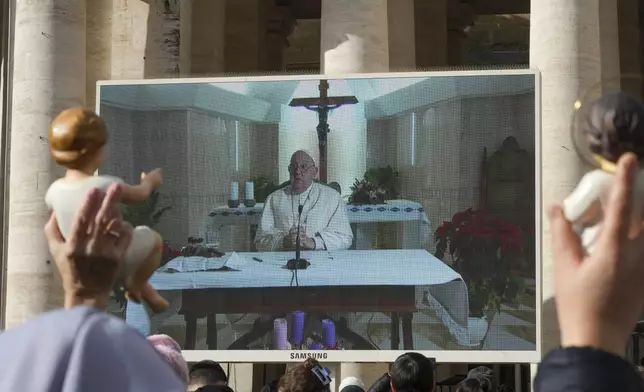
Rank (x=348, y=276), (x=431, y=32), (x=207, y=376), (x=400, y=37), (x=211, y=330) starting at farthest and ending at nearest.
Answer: (x=431, y=32) → (x=400, y=37) → (x=211, y=330) → (x=348, y=276) → (x=207, y=376)

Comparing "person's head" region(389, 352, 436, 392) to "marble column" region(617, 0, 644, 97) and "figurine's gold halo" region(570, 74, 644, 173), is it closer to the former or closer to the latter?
"figurine's gold halo" region(570, 74, 644, 173)

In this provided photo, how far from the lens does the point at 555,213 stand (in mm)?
4691

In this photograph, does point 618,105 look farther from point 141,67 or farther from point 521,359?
point 141,67

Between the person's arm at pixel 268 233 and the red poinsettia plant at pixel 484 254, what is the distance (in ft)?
10.7

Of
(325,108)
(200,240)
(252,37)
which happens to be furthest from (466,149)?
(252,37)

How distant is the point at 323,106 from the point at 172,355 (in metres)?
21.8

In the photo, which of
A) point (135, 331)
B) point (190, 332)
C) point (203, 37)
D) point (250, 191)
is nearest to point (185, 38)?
point (203, 37)

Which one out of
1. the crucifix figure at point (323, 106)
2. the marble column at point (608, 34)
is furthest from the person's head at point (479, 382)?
the marble column at point (608, 34)

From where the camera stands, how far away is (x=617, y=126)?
4.82m

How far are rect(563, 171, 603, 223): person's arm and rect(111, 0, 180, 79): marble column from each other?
33889 millimetres

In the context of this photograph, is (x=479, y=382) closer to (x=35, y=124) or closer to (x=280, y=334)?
(x=280, y=334)

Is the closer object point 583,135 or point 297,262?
point 583,135

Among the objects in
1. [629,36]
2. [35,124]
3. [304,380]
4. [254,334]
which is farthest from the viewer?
[629,36]

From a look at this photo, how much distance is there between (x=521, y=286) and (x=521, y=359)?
5.01 ft
